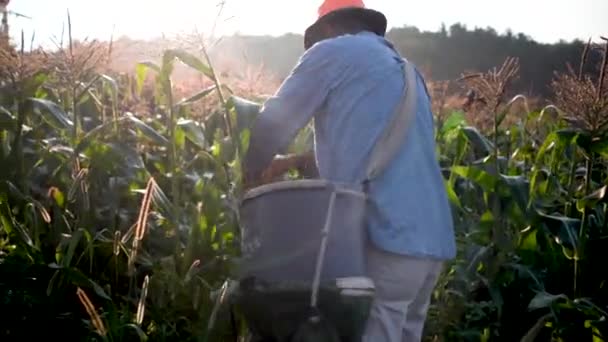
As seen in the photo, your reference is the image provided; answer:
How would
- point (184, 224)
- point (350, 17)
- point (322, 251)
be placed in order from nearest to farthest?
point (322, 251) → point (350, 17) → point (184, 224)

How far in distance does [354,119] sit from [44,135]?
264 cm

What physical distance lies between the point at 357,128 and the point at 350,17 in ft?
1.32

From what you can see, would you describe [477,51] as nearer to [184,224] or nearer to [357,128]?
[184,224]

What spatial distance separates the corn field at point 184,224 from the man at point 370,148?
3.10 feet

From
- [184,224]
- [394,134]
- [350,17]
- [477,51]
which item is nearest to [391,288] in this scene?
[394,134]

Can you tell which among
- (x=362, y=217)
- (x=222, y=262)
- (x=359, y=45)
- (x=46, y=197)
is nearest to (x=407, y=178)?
(x=362, y=217)

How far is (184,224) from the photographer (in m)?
4.91

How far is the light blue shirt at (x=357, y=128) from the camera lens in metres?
3.20

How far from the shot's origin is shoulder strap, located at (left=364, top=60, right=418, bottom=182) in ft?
10.5

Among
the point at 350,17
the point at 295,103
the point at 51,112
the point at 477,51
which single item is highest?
the point at 350,17

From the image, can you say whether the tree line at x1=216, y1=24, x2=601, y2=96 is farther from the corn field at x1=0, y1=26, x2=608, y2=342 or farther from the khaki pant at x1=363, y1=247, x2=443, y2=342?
the khaki pant at x1=363, y1=247, x2=443, y2=342

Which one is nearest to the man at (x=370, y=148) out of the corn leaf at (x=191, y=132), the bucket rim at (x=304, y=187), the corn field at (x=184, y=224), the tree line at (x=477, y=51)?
the bucket rim at (x=304, y=187)

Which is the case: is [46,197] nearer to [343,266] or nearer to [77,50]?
[77,50]

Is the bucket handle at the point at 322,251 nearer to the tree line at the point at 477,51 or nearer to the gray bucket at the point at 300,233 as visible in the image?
the gray bucket at the point at 300,233
